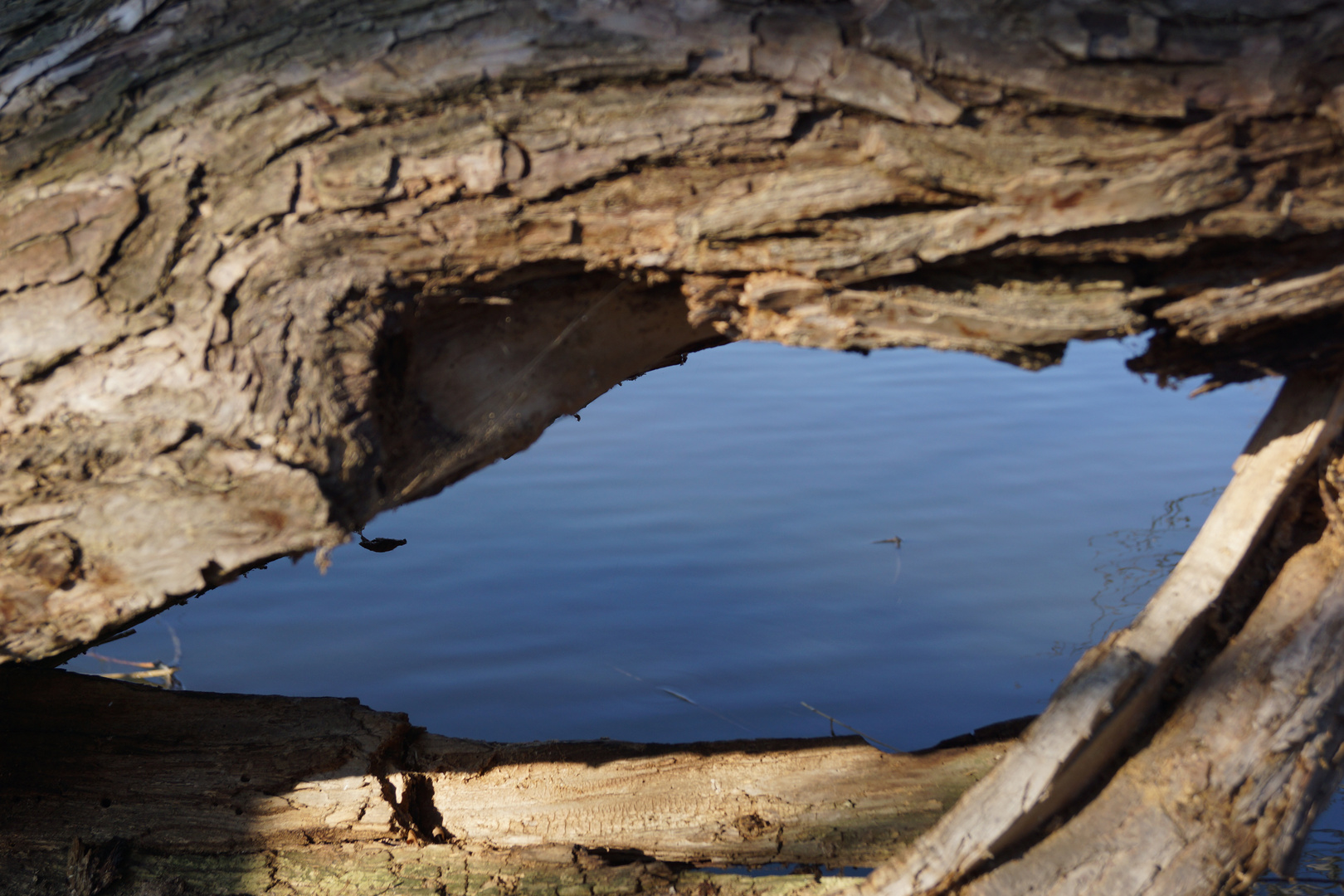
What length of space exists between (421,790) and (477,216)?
103cm

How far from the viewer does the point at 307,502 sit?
1.10 m

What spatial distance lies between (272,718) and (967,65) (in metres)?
1.51

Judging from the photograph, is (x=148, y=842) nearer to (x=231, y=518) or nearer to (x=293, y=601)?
(x=231, y=518)

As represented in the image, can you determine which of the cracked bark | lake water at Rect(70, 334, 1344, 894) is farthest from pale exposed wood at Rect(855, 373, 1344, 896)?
lake water at Rect(70, 334, 1344, 894)

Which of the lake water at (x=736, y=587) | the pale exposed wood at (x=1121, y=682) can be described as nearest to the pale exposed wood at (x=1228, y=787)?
the pale exposed wood at (x=1121, y=682)

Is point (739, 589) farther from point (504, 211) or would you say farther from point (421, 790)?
point (504, 211)

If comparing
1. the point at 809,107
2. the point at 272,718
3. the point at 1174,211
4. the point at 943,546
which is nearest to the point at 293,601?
the point at 272,718

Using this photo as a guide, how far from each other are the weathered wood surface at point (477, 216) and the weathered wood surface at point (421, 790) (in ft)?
1.74

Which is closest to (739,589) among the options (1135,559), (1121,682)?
(1135,559)

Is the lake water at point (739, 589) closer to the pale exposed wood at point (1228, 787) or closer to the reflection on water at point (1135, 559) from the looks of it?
the reflection on water at point (1135, 559)

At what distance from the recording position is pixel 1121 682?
129 centimetres

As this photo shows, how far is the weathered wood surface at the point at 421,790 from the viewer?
1.56 m

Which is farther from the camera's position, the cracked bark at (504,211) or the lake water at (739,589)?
the lake water at (739,589)

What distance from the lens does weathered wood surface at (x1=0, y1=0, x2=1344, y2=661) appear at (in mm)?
996
